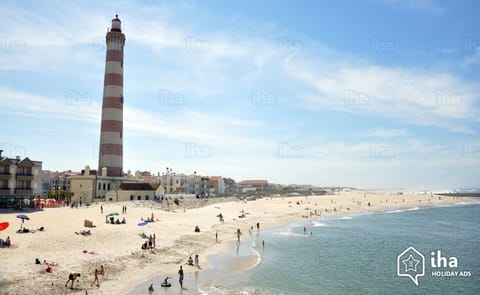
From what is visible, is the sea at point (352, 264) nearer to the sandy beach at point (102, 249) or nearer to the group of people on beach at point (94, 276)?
the sandy beach at point (102, 249)

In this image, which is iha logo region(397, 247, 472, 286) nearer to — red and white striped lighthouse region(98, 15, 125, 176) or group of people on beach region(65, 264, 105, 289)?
group of people on beach region(65, 264, 105, 289)

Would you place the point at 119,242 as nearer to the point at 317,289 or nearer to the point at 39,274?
the point at 39,274

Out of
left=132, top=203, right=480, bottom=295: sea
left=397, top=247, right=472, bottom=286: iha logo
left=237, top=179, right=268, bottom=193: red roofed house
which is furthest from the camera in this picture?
left=237, top=179, right=268, bottom=193: red roofed house

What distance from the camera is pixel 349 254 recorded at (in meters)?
35.8

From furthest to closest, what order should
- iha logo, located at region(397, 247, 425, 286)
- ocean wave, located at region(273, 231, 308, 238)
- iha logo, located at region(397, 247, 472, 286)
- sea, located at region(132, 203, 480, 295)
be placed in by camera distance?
ocean wave, located at region(273, 231, 308, 238), iha logo, located at region(397, 247, 472, 286), iha logo, located at region(397, 247, 425, 286), sea, located at region(132, 203, 480, 295)

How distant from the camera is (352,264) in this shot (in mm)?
31734

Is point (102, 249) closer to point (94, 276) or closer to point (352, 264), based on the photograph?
point (94, 276)

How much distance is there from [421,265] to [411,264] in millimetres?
1346

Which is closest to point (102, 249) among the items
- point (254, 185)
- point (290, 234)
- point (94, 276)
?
point (94, 276)

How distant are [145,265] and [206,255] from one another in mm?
6750

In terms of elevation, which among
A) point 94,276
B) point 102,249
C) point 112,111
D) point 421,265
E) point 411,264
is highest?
point 112,111

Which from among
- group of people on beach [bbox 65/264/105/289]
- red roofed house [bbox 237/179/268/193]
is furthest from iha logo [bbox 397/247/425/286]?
red roofed house [bbox 237/179/268/193]

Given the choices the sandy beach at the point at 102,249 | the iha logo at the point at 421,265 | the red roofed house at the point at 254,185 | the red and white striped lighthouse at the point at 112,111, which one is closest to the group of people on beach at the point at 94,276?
the sandy beach at the point at 102,249

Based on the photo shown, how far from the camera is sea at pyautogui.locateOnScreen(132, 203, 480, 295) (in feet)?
81.3
